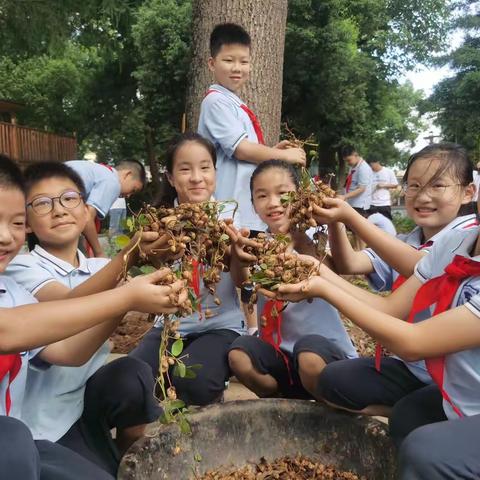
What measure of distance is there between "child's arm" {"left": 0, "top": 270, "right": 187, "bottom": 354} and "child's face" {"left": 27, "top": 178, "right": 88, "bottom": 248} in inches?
23.1

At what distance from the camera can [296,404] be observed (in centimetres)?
190

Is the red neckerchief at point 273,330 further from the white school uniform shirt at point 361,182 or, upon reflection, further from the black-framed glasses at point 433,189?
the white school uniform shirt at point 361,182

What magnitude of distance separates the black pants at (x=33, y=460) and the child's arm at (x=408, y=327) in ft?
2.56

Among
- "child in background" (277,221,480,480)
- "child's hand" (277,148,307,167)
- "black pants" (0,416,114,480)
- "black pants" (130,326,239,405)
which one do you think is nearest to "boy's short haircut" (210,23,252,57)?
"child's hand" (277,148,307,167)

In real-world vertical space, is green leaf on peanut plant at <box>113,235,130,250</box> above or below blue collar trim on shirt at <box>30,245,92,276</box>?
above

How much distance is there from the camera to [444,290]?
167 centimetres

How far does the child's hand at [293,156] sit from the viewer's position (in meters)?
2.69

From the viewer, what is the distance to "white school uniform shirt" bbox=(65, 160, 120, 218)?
4270mm

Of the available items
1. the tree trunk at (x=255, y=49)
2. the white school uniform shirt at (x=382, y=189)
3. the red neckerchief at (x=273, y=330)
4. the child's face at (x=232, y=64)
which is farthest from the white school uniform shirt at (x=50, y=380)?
the white school uniform shirt at (x=382, y=189)

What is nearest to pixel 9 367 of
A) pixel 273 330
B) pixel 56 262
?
pixel 56 262

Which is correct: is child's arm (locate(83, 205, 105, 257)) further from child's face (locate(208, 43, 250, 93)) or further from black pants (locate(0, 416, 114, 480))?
black pants (locate(0, 416, 114, 480))

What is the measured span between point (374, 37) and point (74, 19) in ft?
33.3

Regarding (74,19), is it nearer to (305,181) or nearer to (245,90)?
(245,90)

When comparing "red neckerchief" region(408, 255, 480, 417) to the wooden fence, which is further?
the wooden fence
